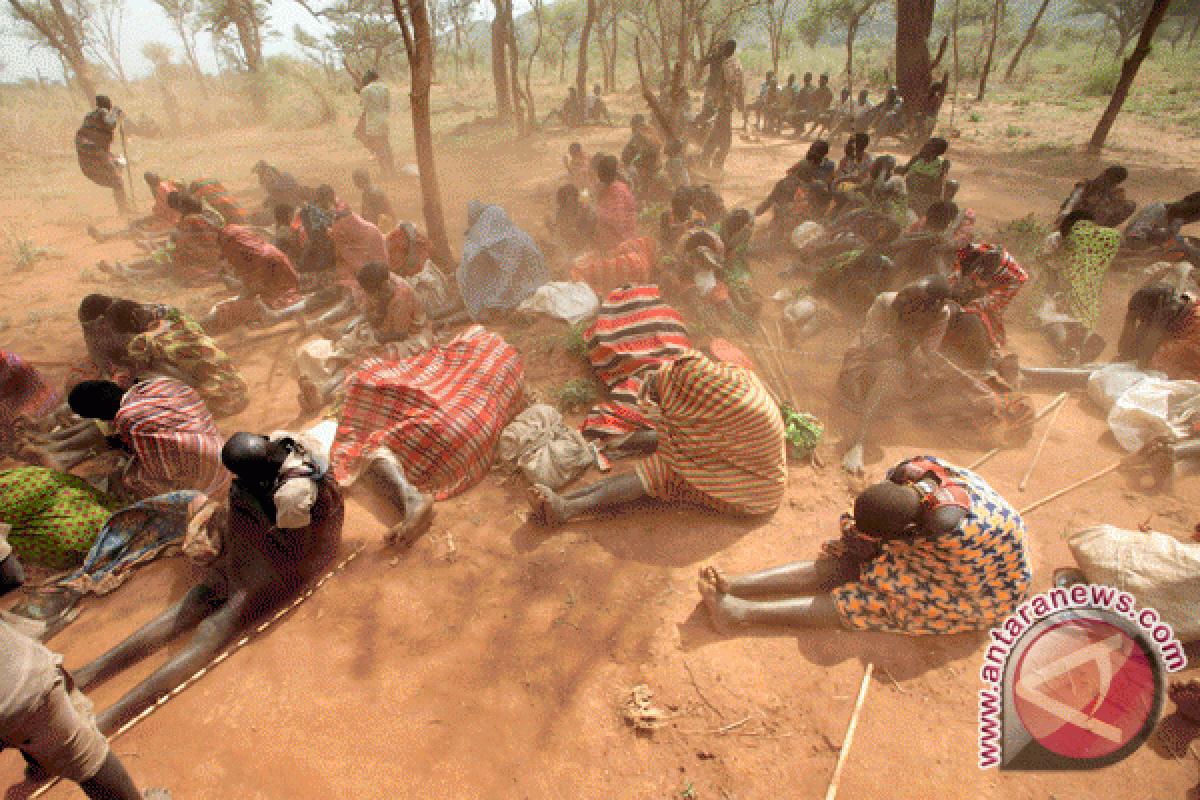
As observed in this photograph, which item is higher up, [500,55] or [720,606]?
[500,55]

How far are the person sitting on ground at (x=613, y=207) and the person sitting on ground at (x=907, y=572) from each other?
4690 mm

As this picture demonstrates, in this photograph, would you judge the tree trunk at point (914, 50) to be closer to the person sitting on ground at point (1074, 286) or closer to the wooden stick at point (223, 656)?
the person sitting on ground at point (1074, 286)

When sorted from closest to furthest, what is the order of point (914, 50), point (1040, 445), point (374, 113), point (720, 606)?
point (720, 606), point (1040, 445), point (374, 113), point (914, 50)

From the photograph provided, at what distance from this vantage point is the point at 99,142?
8.09 meters

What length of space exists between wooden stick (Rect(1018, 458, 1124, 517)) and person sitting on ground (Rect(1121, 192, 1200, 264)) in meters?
3.56

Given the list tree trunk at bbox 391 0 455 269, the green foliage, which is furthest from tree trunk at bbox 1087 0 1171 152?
tree trunk at bbox 391 0 455 269

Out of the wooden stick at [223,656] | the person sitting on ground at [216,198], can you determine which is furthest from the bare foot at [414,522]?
the person sitting on ground at [216,198]

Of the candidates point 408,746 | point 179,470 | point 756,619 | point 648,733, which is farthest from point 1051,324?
point 179,470

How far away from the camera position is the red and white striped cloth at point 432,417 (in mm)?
3504

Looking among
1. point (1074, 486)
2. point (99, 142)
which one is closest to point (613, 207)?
point (1074, 486)

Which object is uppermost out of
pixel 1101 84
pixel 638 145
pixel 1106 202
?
pixel 1101 84

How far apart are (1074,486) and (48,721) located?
527 cm

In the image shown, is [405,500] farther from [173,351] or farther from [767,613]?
[173,351]

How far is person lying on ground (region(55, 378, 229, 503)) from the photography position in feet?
10.5
